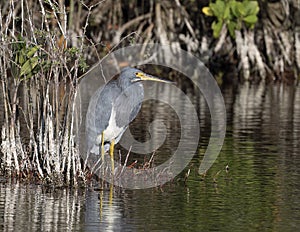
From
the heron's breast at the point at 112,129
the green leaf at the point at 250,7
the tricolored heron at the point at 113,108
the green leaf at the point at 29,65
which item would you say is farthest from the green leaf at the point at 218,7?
the green leaf at the point at 29,65

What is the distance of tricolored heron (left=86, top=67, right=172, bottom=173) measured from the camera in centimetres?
1121

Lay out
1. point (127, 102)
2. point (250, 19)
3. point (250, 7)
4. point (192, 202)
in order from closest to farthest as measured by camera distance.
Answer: point (192, 202) → point (127, 102) → point (250, 7) → point (250, 19)

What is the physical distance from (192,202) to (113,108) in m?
2.34

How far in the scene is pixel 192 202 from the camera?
9203 mm

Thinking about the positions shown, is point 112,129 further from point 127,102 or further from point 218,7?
point 218,7

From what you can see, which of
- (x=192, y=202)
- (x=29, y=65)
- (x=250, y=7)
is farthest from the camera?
(x=250, y=7)

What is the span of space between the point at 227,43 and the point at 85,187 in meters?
16.2

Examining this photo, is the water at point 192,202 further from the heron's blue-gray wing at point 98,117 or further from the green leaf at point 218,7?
the green leaf at point 218,7

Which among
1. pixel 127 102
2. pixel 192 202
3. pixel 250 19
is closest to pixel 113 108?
pixel 127 102

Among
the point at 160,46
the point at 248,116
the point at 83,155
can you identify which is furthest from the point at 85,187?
the point at 160,46

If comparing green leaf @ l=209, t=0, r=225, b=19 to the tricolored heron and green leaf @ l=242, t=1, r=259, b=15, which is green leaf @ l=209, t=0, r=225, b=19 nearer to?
green leaf @ l=242, t=1, r=259, b=15

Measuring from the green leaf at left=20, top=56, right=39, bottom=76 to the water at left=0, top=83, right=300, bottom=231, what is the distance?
1.04 meters

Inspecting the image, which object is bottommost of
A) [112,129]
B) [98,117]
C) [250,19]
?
[112,129]

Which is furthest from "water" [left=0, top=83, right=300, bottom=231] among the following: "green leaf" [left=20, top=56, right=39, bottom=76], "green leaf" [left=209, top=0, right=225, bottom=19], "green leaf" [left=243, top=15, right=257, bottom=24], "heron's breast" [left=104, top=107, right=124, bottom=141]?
"green leaf" [left=209, top=0, right=225, bottom=19]
